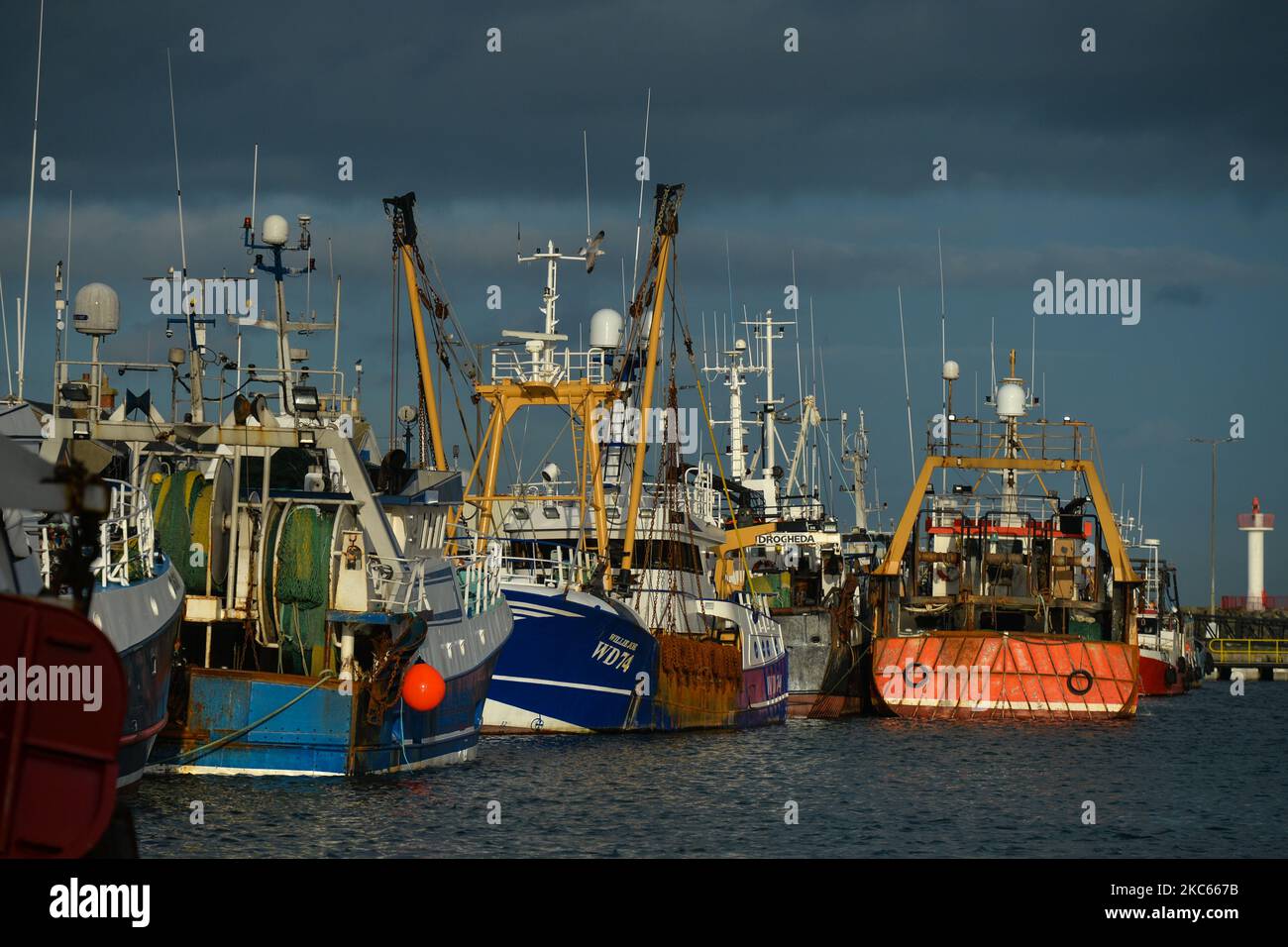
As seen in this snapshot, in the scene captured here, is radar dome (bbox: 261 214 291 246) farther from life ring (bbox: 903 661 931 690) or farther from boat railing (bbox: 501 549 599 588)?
life ring (bbox: 903 661 931 690)

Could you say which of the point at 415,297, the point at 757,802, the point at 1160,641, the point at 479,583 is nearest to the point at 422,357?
the point at 415,297

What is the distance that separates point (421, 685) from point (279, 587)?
2.68m

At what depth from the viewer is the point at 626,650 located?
42781mm

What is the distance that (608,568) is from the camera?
4606cm

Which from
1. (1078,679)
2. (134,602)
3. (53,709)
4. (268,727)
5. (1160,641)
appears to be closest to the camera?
(53,709)

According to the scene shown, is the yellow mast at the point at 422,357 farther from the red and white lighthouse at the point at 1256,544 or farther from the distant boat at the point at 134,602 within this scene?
the red and white lighthouse at the point at 1256,544

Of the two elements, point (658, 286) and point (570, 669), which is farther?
point (658, 286)

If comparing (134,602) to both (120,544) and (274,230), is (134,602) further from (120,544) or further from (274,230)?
(274,230)

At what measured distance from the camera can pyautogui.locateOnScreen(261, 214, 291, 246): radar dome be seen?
30.7 meters

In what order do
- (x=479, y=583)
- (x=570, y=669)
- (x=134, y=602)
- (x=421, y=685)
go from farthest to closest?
1. (x=570, y=669)
2. (x=479, y=583)
3. (x=421, y=685)
4. (x=134, y=602)

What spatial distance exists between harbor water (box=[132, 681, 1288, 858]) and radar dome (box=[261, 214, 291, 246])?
9.45 metres

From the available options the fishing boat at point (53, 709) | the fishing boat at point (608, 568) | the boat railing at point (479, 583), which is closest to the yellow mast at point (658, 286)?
the fishing boat at point (608, 568)
